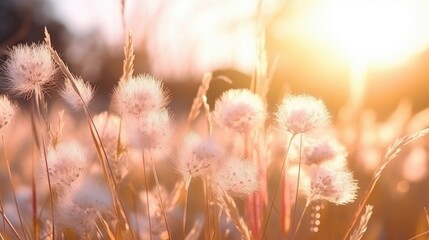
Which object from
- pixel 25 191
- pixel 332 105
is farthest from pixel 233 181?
pixel 332 105

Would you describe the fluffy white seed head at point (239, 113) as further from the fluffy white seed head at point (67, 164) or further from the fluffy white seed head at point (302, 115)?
the fluffy white seed head at point (67, 164)

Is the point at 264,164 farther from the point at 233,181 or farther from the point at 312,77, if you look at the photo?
the point at 312,77

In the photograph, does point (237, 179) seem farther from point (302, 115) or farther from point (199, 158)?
point (302, 115)

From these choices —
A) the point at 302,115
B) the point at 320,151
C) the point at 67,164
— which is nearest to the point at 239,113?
the point at 302,115

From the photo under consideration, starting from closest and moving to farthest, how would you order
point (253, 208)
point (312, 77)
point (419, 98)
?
point (253, 208)
point (419, 98)
point (312, 77)

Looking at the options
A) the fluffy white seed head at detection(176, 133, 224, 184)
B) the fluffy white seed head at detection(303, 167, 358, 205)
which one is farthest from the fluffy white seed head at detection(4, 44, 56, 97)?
the fluffy white seed head at detection(303, 167, 358, 205)

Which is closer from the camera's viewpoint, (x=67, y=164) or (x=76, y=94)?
(x=67, y=164)
